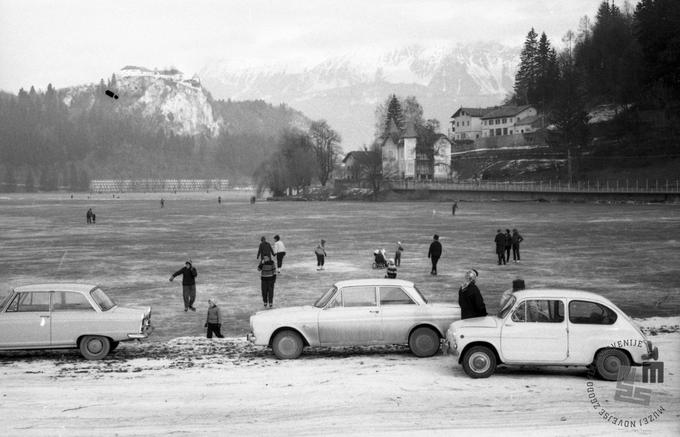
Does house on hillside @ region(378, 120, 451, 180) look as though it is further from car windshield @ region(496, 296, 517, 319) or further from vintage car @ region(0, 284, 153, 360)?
car windshield @ region(496, 296, 517, 319)

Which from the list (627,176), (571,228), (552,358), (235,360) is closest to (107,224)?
(571,228)

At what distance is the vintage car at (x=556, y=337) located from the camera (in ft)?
41.1

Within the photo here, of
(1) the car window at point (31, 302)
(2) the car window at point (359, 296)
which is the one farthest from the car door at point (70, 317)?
(2) the car window at point (359, 296)

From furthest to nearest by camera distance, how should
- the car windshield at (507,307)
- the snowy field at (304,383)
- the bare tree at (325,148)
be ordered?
the bare tree at (325,148) < the car windshield at (507,307) < the snowy field at (304,383)

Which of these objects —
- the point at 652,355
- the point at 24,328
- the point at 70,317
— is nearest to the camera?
the point at 652,355

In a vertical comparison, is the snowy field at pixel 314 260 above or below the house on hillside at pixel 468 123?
below

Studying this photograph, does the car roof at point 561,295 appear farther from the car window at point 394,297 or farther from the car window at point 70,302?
the car window at point 70,302

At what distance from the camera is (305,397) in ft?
38.5

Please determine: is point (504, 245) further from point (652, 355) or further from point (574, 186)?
point (574, 186)

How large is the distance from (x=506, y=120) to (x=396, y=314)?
510 feet

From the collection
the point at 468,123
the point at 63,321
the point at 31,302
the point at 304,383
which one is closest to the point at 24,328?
the point at 31,302

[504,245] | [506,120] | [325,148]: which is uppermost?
[506,120]

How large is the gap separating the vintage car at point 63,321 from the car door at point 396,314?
16.2ft

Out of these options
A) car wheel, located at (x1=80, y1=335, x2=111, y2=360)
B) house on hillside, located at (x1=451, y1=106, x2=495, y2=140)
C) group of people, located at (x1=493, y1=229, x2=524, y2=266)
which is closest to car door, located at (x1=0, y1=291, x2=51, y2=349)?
car wheel, located at (x1=80, y1=335, x2=111, y2=360)
